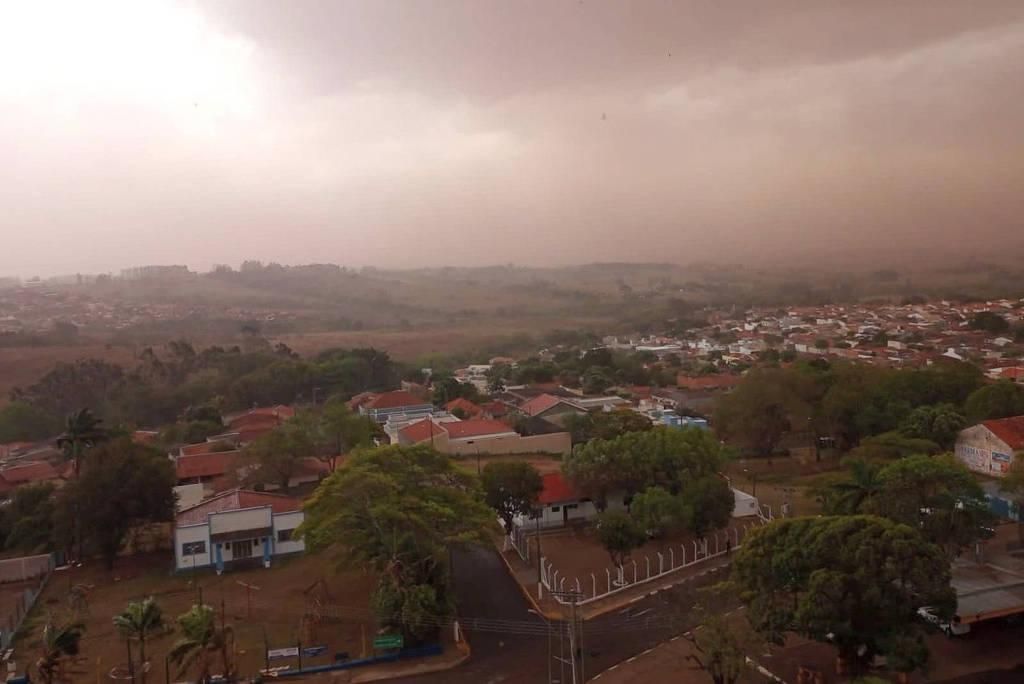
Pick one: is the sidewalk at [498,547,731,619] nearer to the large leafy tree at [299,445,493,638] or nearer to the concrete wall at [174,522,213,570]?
the large leafy tree at [299,445,493,638]

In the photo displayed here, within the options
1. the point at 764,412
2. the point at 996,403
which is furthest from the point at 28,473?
the point at 996,403

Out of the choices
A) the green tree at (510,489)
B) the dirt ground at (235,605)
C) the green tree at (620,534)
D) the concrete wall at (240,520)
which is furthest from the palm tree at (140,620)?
the green tree at (620,534)

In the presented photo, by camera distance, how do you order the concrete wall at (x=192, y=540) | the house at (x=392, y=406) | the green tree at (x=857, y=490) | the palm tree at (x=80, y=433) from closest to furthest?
the green tree at (x=857, y=490) → the concrete wall at (x=192, y=540) → the palm tree at (x=80, y=433) → the house at (x=392, y=406)

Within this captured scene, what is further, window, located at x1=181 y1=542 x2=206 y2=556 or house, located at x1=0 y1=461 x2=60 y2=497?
house, located at x1=0 y1=461 x2=60 y2=497

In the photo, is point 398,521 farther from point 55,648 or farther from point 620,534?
point 55,648

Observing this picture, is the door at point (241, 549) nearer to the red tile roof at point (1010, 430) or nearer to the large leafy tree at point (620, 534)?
the large leafy tree at point (620, 534)

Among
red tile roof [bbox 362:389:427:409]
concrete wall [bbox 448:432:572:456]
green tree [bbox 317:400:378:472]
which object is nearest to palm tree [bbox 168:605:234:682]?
green tree [bbox 317:400:378:472]
